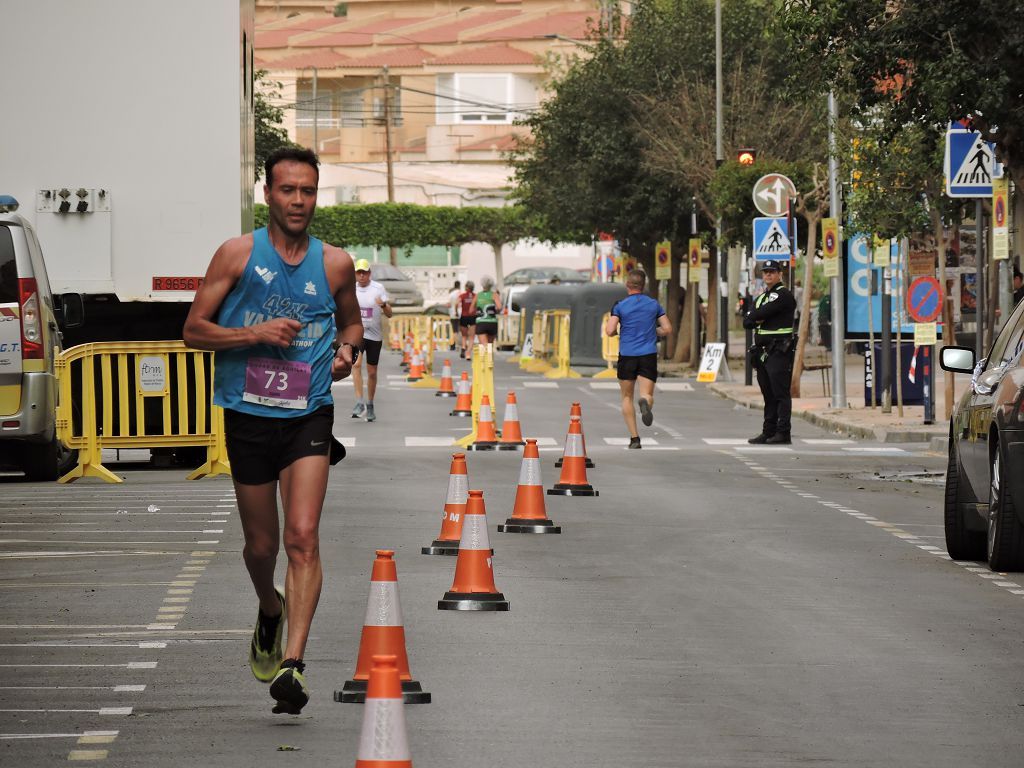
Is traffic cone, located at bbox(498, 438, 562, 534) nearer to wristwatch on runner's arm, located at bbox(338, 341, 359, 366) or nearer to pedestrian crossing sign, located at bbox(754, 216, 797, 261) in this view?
wristwatch on runner's arm, located at bbox(338, 341, 359, 366)

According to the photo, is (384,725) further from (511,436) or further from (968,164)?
(511,436)

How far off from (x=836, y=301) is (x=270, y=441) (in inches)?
960

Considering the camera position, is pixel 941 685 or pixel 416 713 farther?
pixel 941 685

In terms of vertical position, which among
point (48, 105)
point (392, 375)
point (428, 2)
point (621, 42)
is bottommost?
point (392, 375)

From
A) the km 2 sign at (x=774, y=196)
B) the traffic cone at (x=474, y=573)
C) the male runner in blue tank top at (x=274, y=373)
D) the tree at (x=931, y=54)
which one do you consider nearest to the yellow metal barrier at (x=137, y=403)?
the tree at (x=931, y=54)

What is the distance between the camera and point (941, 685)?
8.31 metres

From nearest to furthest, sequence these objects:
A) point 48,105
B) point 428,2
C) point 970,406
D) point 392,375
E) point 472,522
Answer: point 472,522, point 970,406, point 48,105, point 392,375, point 428,2

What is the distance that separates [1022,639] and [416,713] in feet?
10.8

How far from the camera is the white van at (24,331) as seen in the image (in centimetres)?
1675

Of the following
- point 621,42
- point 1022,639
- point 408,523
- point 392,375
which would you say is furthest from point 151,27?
point 621,42

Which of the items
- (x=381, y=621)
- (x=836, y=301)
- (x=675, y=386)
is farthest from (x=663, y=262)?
(x=381, y=621)

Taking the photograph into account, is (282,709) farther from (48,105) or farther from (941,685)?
(48,105)

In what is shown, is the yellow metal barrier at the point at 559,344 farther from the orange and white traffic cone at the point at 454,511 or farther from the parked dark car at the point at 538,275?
the parked dark car at the point at 538,275

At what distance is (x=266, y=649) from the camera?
7.55 m
